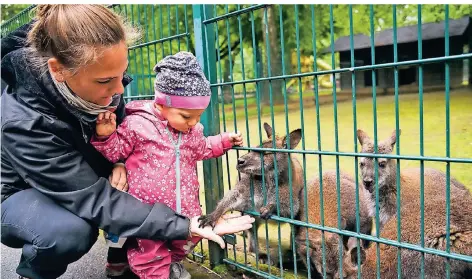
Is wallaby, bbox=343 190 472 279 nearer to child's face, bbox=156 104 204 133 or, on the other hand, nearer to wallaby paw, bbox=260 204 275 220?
wallaby paw, bbox=260 204 275 220

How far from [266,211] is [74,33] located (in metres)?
1.53

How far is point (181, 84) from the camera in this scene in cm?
253

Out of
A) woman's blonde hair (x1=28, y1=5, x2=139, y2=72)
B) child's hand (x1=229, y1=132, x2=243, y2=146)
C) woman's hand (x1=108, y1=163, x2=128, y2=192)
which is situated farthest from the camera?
child's hand (x1=229, y1=132, x2=243, y2=146)

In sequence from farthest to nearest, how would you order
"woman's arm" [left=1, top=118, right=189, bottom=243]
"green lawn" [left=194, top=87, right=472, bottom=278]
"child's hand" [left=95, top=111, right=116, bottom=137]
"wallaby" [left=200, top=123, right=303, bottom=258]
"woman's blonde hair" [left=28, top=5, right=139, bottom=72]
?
1. "green lawn" [left=194, top=87, right=472, bottom=278]
2. "wallaby" [left=200, top=123, right=303, bottom=258]
3. "child's hand" [left=95, top=111, right=116, bottom=137]
4. "woman's arm" [left=1, top=118, right=189, bottom=243]
5. "woman's blonde hair" [left=28, top=5, right=139, bottom=72]

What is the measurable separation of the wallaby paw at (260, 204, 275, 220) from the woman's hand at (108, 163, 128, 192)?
855 millimetres

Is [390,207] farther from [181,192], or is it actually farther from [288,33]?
[288,33]

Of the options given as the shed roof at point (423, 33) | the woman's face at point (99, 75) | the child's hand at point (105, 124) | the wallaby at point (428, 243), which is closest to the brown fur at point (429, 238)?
the wallaby at point (428, 243)

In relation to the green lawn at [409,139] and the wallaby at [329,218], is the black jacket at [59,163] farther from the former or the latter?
the wallaby at [329,218]

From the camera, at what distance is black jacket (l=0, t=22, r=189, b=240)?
2426mm

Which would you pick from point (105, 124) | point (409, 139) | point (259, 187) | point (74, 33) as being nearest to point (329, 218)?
point (259, 187)

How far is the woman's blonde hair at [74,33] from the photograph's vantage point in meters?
2.28

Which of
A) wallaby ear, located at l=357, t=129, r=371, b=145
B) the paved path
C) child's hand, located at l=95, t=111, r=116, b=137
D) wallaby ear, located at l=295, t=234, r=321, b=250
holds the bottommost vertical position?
the paved path

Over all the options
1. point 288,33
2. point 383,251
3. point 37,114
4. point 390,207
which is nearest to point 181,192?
point 37,114

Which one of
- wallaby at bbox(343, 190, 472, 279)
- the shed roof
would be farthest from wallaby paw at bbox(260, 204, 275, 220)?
the shed roof
